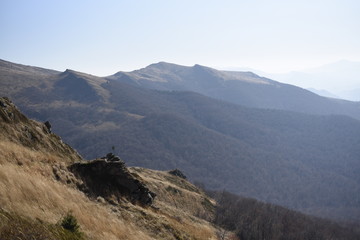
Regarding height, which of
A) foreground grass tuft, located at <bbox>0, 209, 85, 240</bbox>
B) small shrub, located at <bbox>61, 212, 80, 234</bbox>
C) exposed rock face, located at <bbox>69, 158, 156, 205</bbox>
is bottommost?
exposed rock face, located at <bbox>69, 158, 156, 205</bbox>

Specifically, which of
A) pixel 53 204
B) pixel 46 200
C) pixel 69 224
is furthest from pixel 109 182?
pixel 69 224

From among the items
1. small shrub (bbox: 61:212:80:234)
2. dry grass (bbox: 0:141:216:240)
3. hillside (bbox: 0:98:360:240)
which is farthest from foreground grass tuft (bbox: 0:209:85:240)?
dry grass (bbox: 0:141:216:240)

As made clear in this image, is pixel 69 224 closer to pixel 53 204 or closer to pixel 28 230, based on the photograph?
pixel 53 204

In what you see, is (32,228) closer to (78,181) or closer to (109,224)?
(109,224)

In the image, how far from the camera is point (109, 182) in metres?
35.7

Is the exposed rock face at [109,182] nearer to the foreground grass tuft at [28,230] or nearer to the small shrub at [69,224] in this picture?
the small shrub at [69,224]

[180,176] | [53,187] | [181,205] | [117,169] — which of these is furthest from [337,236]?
[53,187]

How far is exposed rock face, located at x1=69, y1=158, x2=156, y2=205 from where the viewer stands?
106ft

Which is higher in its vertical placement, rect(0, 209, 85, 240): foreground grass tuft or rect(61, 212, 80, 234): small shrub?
rect(0, 209, 85, 240): foreground grass tuft

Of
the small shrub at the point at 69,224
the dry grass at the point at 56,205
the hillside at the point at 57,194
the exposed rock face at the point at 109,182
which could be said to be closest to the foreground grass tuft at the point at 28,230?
the hillside at the point at 57,194

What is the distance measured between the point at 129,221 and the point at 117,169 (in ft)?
29.1

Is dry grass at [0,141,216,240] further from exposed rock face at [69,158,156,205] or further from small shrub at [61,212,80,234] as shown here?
exposed rock face at [69,158,156,205]

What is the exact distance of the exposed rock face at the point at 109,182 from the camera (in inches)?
1275

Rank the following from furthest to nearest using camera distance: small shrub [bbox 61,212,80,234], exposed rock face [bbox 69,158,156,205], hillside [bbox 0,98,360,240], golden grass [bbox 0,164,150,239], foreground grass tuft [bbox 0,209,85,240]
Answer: exposed rock face [bbox 69,158,156,205]
small shrub [bbox 61,212,80,234]
golden grass [bbox 0,164,150,239]
hillside [bbox 0,98,360,240]
foreground grass tuft [bbox 0,209,85,240]
